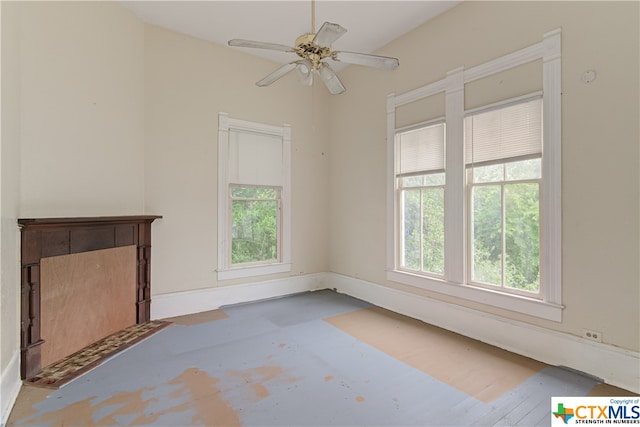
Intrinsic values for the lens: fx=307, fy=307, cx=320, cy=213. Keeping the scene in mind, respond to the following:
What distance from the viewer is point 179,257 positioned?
161 inches

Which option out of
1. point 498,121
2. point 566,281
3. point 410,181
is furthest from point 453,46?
point 566,281

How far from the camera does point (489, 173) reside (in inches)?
128

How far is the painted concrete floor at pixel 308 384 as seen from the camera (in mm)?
2082

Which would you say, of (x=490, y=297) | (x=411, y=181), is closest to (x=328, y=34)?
(x=411, y=181)

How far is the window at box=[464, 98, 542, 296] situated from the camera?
292 cm

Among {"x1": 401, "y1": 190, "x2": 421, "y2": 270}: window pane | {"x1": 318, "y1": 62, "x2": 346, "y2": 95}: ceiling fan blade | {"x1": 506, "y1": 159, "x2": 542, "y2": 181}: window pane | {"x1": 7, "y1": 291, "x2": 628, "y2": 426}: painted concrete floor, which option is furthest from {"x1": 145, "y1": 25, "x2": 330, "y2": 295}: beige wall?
{"x1": 506, "y1": 159, "x2": 542, "y2": 181}: window pane

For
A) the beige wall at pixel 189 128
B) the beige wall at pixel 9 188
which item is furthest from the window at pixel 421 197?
the beige wall at pixel 9 188

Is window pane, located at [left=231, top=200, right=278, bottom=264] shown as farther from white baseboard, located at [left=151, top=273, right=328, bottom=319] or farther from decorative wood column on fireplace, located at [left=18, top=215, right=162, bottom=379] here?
decorative wood column on fireplace, located at [left=18, top=215, right=162, bottom=379]

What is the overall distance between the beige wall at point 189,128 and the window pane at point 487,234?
3154 millimetres

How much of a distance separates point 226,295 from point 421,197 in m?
3.05

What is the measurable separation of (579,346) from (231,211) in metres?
4.14

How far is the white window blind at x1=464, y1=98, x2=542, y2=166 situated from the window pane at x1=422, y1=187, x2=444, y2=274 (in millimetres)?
598

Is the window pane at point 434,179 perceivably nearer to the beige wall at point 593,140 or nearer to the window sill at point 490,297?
the beige wall at point 593,140

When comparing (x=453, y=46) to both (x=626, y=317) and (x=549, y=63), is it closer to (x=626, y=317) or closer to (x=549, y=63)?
(x=549, y=63)
